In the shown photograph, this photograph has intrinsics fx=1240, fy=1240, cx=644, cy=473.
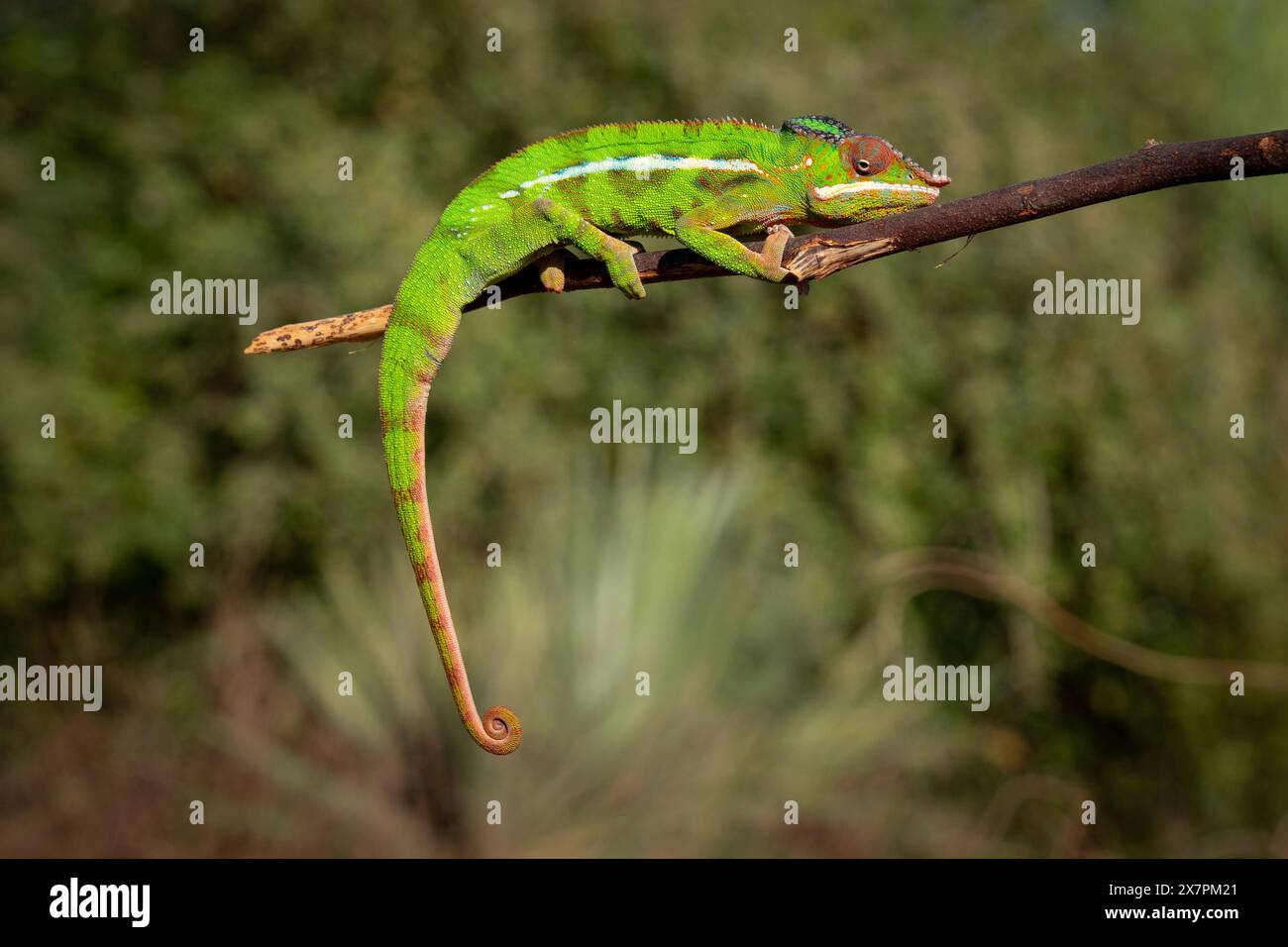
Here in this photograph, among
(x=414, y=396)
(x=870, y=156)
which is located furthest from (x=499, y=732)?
(x=870, y=156)

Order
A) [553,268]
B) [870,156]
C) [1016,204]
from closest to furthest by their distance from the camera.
Result: 1. [1016,204]
2. [870,156]
3. [553,268]

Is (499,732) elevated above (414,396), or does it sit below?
below

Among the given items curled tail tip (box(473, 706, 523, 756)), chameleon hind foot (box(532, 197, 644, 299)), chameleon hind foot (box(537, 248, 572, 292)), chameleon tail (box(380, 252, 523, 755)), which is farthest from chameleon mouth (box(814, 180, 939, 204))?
curled tail tip (box(473, 706, 523, 756))

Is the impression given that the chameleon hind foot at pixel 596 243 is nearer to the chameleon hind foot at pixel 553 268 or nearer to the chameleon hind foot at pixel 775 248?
the chameleon hind foot at pixel 553 268

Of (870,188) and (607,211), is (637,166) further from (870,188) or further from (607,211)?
(870,188)

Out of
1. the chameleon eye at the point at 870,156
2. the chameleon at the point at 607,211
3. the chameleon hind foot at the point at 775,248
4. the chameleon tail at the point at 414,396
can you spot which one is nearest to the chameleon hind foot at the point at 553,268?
the chameleon at the point at 607,211
